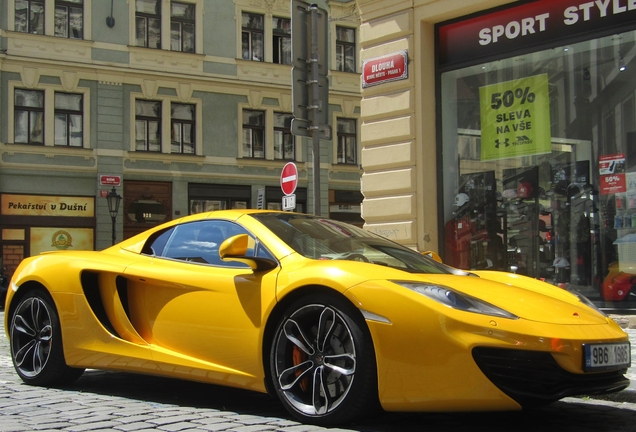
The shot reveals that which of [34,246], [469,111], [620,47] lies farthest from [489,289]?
[34,246]

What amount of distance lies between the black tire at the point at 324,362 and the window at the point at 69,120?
77.0 feet

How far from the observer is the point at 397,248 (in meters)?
5.06

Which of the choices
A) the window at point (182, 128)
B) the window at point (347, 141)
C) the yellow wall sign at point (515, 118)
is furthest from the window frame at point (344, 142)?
the yellow wall sign at point (515, 118)

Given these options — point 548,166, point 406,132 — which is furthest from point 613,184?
point 406,132

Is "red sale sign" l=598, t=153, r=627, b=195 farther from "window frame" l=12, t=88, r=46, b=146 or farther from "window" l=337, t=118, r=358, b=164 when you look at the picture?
"window" l=337, t=118, r=358, b=164

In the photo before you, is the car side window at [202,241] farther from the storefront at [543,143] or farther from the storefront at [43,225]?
the storefront at [43,225]

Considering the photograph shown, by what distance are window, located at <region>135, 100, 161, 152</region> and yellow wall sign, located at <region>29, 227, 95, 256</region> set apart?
344 centimetres

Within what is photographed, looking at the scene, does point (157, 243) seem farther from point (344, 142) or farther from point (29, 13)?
point (344, 142)

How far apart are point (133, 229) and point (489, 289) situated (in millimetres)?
23771

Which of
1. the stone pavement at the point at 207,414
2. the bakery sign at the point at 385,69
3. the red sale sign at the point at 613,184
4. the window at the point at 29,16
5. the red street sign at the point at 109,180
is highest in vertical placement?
the window at the point at 29,16

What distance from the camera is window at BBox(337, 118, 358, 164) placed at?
31.1m

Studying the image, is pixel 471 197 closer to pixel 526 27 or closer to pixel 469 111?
pixel 469 111

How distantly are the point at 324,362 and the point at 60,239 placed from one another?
23177 millimetres

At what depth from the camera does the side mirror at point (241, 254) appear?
14.3 feet
